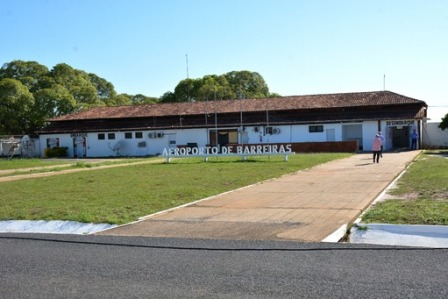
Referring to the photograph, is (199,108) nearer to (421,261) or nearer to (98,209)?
(98,209)

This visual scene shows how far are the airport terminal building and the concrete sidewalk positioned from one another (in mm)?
25642

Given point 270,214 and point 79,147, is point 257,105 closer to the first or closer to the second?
point 79,147

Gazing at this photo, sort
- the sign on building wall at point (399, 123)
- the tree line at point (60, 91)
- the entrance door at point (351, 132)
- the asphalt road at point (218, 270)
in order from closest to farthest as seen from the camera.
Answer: the asphalt road at point (218, 270)
the sign on building wall at point (399, 123)
the entrance door at point (351, 132)
the tree line at point (60, 91)

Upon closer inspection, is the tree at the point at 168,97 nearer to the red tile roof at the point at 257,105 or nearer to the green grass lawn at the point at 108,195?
the red tile roof at the point at 257,105

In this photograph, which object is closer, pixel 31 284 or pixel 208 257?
pixel 31 284

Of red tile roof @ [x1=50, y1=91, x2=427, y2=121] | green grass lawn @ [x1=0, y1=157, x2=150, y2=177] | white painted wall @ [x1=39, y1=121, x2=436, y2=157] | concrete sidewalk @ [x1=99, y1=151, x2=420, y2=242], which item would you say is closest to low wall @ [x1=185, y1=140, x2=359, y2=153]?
white painted wall @ [x1=39, y1=121, x2=436, y2=157]

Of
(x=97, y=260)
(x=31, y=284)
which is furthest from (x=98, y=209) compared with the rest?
(x=31, y=284)

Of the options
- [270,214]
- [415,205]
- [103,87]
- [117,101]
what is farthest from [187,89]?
[415,205]

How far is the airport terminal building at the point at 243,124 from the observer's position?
43.0 m

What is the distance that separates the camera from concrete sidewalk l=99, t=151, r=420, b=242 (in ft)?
29.2

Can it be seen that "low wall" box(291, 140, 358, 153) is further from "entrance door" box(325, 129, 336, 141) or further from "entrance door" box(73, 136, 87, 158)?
"entrance door" box(73, 136, 87, 158)

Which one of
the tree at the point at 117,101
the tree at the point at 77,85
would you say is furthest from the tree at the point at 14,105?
the tree at the point at 117,101

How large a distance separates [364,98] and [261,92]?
35.7 m

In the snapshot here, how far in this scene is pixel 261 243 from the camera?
26.2 feet
